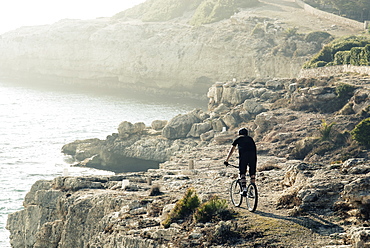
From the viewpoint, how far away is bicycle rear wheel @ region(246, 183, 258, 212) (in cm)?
1678

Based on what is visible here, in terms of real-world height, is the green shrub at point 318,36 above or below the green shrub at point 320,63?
above

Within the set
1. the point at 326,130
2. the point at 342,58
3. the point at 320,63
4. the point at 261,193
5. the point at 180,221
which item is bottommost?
the point at 326,130

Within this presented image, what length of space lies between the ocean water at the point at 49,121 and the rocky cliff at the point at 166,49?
9018mm

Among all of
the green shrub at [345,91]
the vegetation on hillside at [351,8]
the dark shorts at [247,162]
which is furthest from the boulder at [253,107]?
the vegetation on hillside at [351,8]

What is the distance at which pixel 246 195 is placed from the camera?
1723 centimetres

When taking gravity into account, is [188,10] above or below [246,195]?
above

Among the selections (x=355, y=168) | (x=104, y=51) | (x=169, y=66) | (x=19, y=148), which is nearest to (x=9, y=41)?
(x=104, y=51)

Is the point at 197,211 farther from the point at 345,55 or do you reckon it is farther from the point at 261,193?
the point at 345,55

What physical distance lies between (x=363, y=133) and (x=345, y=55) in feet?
92.9

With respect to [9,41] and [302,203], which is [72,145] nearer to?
[302,203]

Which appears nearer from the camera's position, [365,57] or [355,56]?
[365,57]

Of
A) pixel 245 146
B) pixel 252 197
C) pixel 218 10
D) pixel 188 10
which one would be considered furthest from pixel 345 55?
pixel 188 10

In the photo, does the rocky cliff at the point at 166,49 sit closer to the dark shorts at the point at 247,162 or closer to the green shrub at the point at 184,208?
the green shrub at the point at 184,208

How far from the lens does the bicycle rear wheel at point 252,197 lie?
55.1 ft
